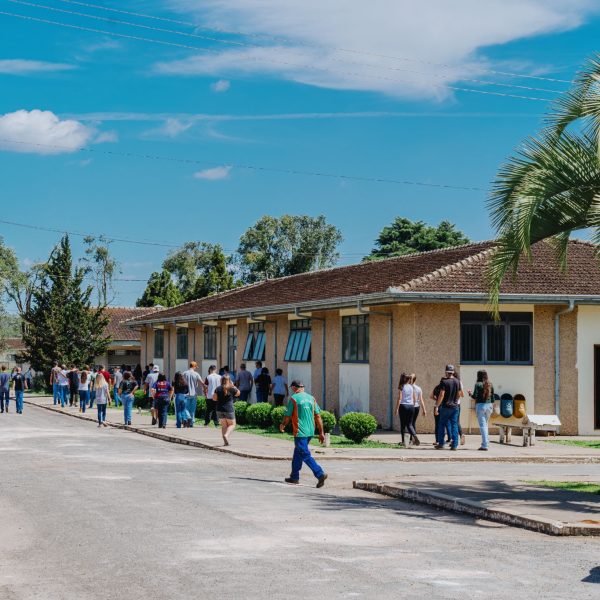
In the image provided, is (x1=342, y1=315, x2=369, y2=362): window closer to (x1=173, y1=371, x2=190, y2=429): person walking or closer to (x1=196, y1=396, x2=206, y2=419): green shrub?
(x1=173, y1=371, x2=190, y2=429): person walking

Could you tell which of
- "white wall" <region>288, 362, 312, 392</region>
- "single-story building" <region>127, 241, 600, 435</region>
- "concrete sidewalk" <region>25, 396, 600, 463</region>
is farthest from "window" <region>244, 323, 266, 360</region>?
"concrete sidewalk" <region>25, 396, 600, 463</region>

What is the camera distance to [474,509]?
44.9 feet

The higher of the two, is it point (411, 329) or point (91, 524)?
point (411, 329)

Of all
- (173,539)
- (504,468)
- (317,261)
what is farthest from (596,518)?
(317,261)

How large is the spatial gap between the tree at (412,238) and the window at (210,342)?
3019 cm

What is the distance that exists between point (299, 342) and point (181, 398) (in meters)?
7.13

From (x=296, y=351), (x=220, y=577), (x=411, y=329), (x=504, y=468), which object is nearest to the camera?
(x=220, y=577)

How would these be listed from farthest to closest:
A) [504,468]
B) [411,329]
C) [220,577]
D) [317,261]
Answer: [317,261] < [411,329] < [504,468] < [220,577]

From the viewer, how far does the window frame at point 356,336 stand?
101ft

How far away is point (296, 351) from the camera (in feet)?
117

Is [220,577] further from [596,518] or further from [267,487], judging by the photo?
[267,487]

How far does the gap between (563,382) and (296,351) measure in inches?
394

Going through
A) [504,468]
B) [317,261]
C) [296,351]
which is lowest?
[504,468]

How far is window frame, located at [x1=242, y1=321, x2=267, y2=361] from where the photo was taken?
38688 millimetres
